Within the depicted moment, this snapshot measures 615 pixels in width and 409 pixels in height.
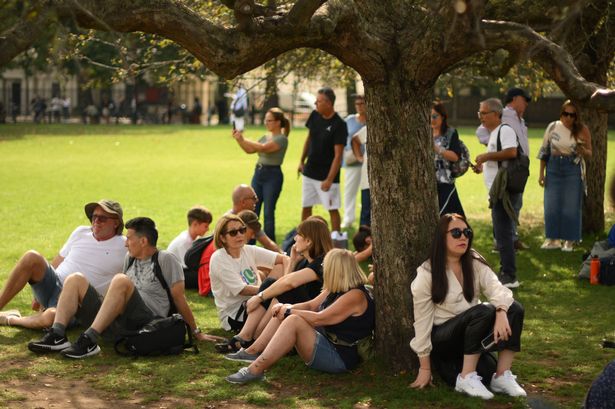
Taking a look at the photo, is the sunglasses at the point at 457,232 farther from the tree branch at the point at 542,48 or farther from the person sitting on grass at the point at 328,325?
the tree branch at the point at 542,48

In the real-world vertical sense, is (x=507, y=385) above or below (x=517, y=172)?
below

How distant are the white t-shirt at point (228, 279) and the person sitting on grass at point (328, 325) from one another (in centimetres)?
114

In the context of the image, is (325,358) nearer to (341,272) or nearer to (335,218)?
(341,272)

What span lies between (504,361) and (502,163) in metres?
4.49

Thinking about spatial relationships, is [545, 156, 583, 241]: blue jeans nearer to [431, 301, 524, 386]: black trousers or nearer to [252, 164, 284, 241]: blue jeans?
[252, 164, 284, 241]: blue jeans

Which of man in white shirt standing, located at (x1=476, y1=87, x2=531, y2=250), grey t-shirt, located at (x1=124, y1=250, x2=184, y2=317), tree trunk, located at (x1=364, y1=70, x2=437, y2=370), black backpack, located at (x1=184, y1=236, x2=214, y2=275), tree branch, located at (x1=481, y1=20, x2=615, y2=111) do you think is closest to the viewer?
tree branch, located at (x1=481, y1=20, x2=615, y2=111)

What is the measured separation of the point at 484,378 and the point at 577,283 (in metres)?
4.67

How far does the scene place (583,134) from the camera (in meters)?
13.6

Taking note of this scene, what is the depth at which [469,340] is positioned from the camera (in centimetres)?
770

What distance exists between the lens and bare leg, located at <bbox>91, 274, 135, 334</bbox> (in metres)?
8.84

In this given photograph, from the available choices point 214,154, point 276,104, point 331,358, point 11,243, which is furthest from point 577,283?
point 276,104

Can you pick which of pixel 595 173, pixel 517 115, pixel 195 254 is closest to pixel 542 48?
pixel 195 254

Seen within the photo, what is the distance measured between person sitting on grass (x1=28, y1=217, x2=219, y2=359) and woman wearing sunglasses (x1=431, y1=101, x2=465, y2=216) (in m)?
3.82

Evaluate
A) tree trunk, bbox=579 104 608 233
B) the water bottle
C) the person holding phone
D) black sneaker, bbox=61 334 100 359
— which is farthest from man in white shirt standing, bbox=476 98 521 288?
black sneaker, bbox=61 334 100 359
